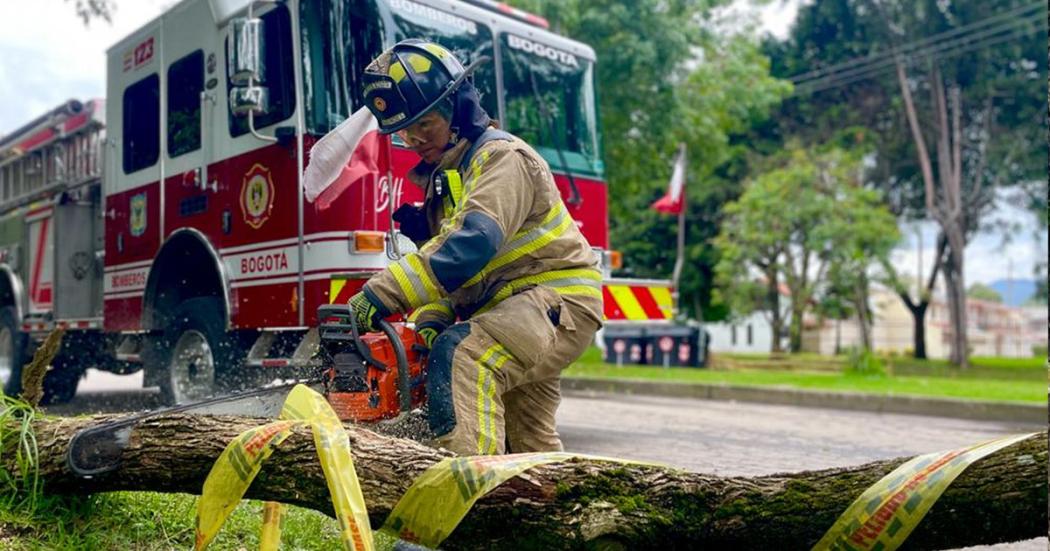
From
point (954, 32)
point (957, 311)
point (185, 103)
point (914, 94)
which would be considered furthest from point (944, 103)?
point (185, 103)

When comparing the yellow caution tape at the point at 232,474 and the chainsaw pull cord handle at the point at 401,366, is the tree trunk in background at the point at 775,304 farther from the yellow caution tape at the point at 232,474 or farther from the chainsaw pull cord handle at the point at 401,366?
the yellow caution tape at the point at 232,474

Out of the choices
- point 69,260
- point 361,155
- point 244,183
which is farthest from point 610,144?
point 361,155

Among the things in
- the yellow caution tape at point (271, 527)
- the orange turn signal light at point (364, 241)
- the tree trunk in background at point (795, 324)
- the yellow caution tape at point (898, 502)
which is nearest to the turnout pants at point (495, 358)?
the yellow caution tape at point (271, 527)

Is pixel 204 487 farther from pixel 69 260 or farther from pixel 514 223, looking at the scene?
pixel 69 260

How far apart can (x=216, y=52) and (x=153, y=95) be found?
3.40ft

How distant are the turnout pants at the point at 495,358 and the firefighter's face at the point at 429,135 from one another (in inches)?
22.2

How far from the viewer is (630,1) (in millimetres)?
13523

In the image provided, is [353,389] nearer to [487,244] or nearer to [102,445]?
[487,244]

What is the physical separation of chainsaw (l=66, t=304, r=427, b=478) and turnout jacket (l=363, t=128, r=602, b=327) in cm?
14

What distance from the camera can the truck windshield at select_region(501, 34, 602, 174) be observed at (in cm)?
620

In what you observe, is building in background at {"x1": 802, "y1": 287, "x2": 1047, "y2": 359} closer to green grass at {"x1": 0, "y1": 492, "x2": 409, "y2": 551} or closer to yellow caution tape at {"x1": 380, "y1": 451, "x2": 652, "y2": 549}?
green grass at {"x1": 0, "y1": 492, "x2": 409, "y2": 551}

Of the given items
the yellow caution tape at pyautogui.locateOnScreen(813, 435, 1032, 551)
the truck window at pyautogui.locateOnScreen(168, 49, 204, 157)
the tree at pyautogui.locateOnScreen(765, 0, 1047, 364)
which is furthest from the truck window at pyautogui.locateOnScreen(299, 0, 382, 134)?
the tree at pyautogui.locateOnScreen(765, 0, 1047, 364)

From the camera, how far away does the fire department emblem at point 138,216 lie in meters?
7.00

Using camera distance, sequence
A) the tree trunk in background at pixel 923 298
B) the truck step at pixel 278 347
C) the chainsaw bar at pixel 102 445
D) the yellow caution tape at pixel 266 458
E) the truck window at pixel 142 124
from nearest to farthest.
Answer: the yellow caution tape at pixel 266 458 → the chainsaw bar at pixel 102 445 → the truck step at pixel 278 347 → the truck window at pixel 142 124 → the tree trunk in background at pixel 923 298
